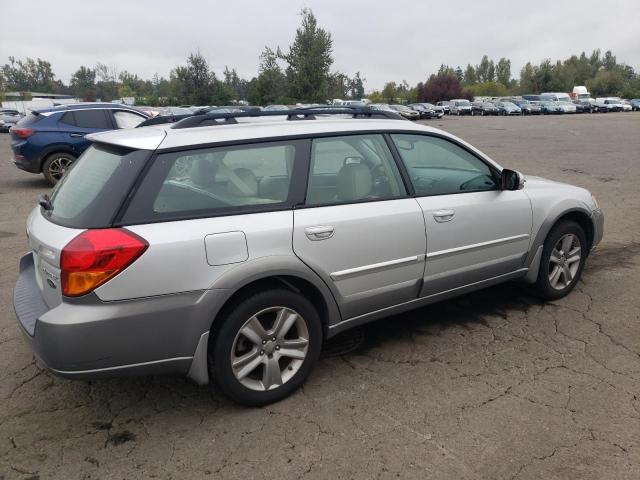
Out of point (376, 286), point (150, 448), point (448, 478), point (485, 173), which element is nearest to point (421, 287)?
point (376, 286)

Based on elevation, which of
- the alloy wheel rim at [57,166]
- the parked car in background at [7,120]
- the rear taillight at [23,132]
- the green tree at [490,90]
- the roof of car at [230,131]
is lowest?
the parked car in background at [7,120]

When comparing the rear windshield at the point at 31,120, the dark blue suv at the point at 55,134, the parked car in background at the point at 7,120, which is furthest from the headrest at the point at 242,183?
the parked car in background at the point at 7,120

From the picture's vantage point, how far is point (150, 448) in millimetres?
2674

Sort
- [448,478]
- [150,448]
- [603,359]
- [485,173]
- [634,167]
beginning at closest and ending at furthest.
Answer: [448,478]
[150,448]
[603,359]
[485,173]
[634,167]

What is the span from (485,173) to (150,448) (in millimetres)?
2893

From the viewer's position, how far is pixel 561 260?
436 cm

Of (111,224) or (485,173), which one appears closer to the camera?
(111,224)

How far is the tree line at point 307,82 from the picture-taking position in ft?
149

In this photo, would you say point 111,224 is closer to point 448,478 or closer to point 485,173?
point 448,478

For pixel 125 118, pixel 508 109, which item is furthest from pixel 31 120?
pixel 508 109

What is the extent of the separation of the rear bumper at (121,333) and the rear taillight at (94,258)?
0.08 metres

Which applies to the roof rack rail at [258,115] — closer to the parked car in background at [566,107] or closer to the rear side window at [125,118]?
the rear side window at [125,118]

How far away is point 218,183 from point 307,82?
4384cm

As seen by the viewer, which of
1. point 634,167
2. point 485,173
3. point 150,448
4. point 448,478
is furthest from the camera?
point 634,167
